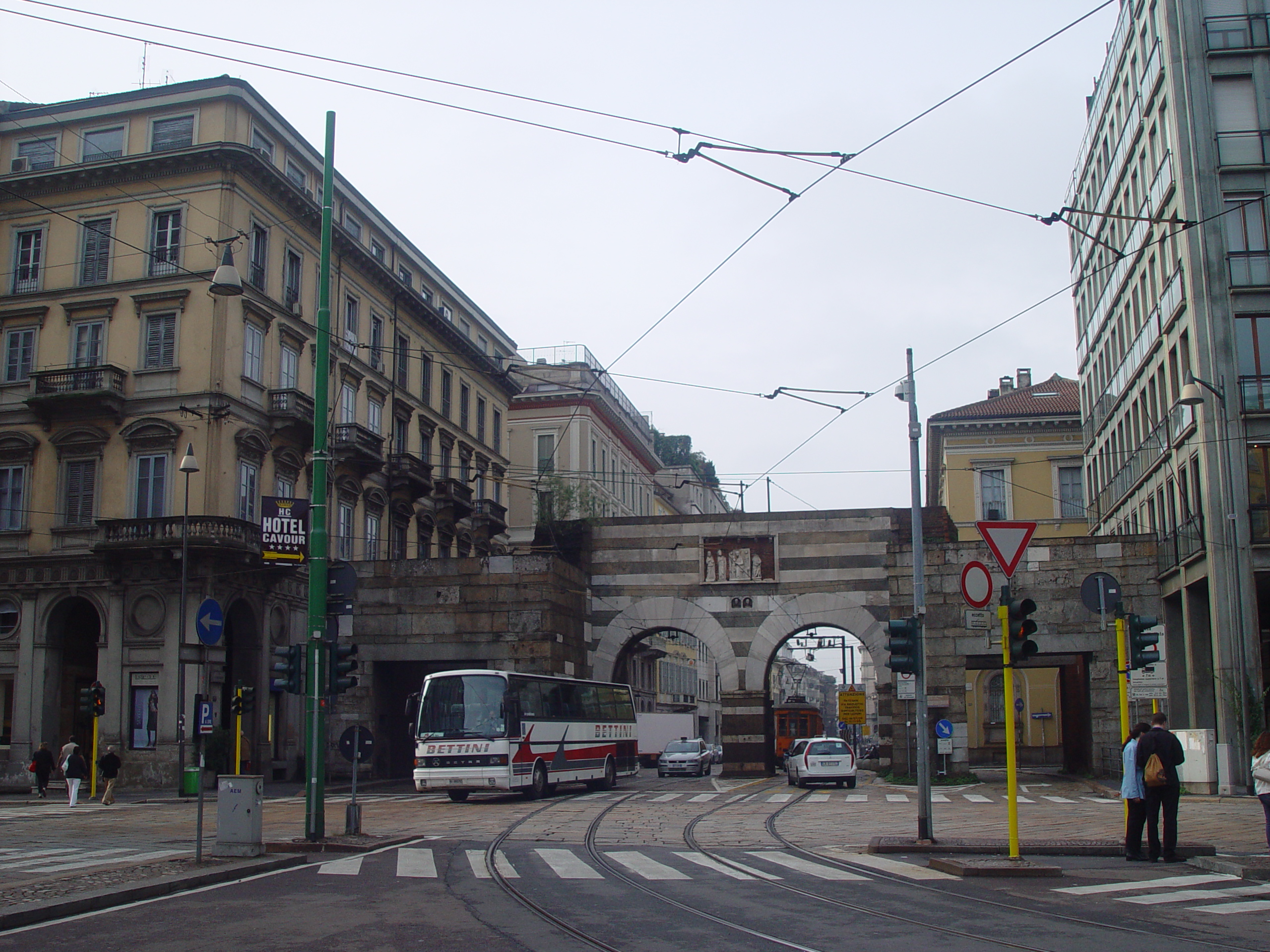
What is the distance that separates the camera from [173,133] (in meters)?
39.2

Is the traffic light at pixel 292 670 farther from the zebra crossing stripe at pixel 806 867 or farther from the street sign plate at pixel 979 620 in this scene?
the street sign plate at pixel 979 620

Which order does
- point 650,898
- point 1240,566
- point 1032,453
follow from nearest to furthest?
point 650,898 → point 1240,566 → point 1032,453

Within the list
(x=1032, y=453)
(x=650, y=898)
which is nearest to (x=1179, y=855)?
(x=650, y=898)

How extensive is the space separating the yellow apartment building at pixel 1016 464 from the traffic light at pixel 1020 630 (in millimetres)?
46216

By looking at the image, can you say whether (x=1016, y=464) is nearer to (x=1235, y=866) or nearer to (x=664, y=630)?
(x=664, y=630)

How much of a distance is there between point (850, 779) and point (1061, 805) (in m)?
9.88

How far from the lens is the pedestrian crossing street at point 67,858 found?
14000 mm

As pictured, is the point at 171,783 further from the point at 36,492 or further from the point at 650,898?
the point at 650,898

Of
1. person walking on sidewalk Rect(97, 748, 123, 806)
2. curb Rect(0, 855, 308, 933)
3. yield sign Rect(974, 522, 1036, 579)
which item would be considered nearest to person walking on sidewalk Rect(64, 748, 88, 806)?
person walking on sidewalk Rect(97, 748, 123, 806)

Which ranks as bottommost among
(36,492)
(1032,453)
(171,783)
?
(171,783)

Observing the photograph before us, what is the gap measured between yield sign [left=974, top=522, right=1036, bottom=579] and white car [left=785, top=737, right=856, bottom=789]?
21167 mm

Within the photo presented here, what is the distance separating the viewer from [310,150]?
43.3m

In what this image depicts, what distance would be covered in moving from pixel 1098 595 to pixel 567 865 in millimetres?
10500

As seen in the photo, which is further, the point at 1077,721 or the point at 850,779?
the point at 1077,721
